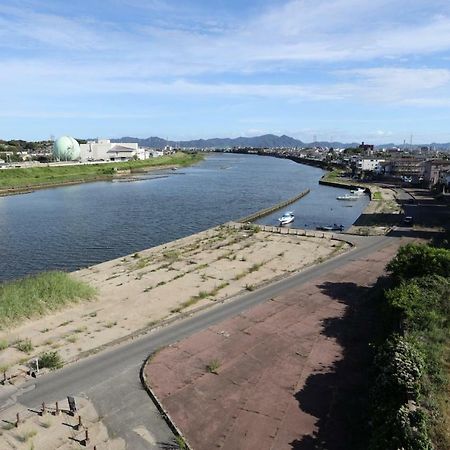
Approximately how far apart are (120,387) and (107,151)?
145m

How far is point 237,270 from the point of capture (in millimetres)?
29875

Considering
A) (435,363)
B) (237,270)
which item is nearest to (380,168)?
(237,270)

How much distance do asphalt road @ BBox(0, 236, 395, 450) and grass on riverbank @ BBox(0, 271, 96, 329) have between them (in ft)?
18.9

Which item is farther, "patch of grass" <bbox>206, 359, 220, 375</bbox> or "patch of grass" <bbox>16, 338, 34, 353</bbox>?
"patch of grass" <bbox>16, 338, 34, 353</bbox>

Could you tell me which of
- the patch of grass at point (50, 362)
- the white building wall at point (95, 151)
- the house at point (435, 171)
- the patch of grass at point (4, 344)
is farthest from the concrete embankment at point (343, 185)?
the white building wall at point (95, 151)

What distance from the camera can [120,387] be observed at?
1523 cm

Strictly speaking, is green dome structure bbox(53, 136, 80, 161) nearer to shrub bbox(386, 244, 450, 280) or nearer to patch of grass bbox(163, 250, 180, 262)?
patch of grass bbox(163, 250, 180, 262)

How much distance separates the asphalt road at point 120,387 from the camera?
42.8ft

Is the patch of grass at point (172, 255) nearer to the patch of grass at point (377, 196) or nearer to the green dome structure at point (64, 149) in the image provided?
the patch of grass at point (377, 196)

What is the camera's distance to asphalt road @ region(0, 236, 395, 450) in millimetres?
13055

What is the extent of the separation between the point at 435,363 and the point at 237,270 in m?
16.8

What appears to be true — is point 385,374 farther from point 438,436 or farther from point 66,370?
point 66,370

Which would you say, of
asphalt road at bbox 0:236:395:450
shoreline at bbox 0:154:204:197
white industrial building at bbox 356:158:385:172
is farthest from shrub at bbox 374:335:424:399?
white industrial building at bbox 356:158:385:172

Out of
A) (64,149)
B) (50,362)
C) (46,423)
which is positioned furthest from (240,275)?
(64,149)
